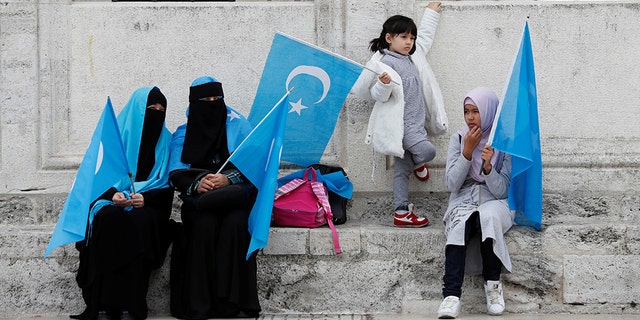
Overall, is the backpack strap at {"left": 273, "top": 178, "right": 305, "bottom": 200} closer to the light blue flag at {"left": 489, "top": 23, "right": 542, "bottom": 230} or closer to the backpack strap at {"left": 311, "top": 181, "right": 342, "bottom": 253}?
the backpack strap at {"left": 311, "top": 181, "right": 342, "bottom": 253}

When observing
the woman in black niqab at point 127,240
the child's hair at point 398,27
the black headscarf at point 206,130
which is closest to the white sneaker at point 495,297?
the child's hair at point 398,27

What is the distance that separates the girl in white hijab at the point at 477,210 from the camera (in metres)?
6.67

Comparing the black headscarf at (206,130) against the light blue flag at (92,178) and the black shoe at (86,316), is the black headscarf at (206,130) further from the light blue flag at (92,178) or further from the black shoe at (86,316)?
the black shoe at (86,316)

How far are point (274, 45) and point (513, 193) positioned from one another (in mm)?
1844

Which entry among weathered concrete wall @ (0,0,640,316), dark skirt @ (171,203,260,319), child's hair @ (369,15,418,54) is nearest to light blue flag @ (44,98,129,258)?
dark skirt @ (171,203,260,319)

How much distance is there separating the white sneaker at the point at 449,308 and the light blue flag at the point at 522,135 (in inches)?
27.6

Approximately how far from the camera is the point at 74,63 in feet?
25.7

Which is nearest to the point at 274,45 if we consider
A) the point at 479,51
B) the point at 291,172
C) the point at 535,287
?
the point at 291,172

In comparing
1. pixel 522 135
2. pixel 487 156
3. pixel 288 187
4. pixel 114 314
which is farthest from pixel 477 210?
pixel 114 314

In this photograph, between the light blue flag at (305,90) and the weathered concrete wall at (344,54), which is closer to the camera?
the light blue flag at (305,90)

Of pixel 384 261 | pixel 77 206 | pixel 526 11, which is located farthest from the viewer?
pixel 526 11

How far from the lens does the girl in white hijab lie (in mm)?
6668

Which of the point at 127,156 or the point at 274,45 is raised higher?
the point at 274,45

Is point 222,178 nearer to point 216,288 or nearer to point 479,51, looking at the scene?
point 216,288
